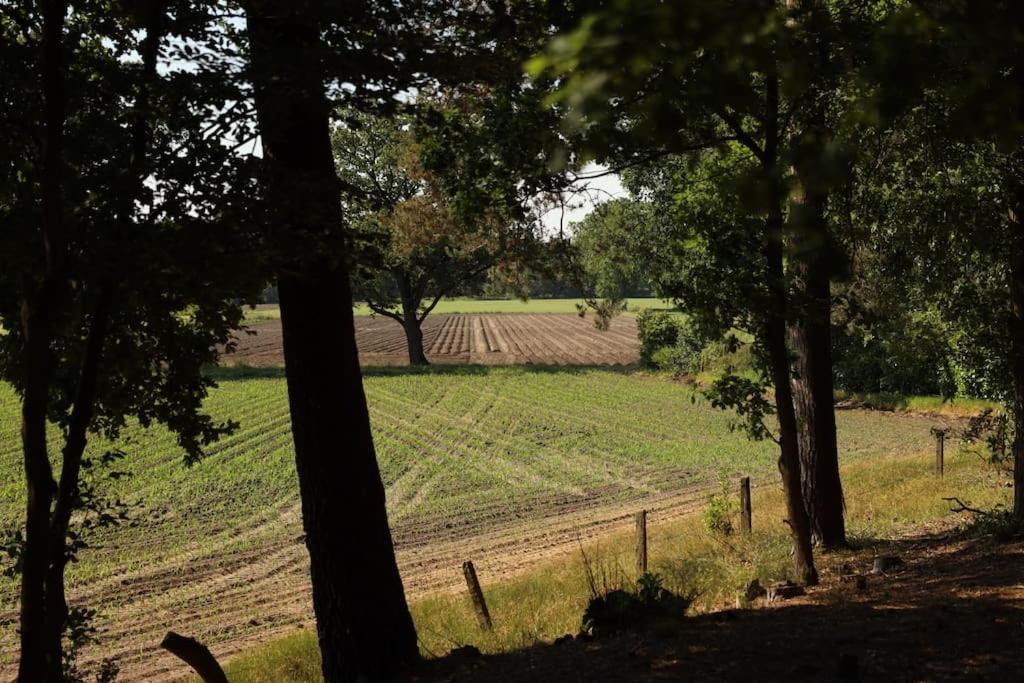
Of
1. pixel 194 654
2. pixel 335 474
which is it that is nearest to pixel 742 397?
pixel 335 474

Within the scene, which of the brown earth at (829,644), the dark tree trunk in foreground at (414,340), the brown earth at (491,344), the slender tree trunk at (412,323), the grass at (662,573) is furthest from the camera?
the brown earth at (491,344)

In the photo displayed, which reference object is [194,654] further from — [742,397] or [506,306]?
[506,306]

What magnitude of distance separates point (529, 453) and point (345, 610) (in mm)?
22723

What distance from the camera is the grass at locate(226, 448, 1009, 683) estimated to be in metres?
10.0

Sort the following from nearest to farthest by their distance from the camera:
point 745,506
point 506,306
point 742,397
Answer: point 742,397 < point 745,506 < point 506,306

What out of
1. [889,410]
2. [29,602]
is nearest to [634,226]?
[29,602]

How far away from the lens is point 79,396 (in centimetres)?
653

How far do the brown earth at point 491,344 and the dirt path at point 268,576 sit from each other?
37.4 meters

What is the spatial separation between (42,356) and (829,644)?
568 centimetres

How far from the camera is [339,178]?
7.27 metres

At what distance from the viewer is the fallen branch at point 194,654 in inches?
238

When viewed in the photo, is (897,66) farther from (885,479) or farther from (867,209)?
(885,479)

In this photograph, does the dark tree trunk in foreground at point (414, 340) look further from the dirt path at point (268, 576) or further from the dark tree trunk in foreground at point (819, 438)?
the dark tree trunk in foreground at point (819, 438)

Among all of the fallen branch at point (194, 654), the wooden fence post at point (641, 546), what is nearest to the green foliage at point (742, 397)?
the wooden fence post at point (641, 546)
